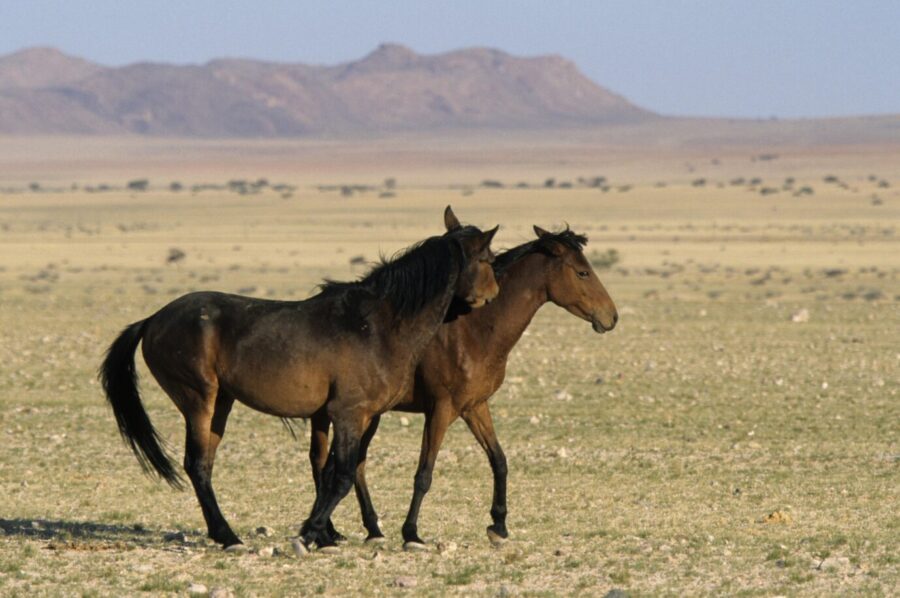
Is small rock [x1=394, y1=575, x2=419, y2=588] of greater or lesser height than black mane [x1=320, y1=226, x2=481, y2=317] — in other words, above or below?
below

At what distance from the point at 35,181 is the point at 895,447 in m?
138

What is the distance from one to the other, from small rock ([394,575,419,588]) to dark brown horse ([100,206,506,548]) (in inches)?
35.6

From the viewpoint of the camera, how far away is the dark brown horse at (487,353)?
971 cm

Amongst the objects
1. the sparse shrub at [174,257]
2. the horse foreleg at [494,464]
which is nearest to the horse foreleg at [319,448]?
the horse foreleg at [494,464]

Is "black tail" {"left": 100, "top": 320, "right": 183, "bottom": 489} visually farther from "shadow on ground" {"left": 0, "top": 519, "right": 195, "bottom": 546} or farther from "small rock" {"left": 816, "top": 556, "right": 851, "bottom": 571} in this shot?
"small rock" {"left": 816, "top": 556, "right": 851, "bottom": 571}

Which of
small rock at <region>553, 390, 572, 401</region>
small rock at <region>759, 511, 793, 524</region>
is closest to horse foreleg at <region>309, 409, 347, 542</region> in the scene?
small rock at <region>759, 511, 793, 524</region>

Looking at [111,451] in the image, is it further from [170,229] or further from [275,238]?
[170,229]

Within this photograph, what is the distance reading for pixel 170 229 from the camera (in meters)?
63.9

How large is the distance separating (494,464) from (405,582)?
1561 millimetres

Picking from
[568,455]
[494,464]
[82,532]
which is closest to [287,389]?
[494,464]

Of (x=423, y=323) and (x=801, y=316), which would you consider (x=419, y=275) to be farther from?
(x=801, y=316)

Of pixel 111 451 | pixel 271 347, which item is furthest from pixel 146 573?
pixel 111 451

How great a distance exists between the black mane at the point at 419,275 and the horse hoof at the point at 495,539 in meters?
1.44

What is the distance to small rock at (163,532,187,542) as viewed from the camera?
990 cm
